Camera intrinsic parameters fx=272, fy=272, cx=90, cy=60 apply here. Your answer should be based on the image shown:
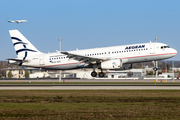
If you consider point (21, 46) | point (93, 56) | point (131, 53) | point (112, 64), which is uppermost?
point (21, 46)

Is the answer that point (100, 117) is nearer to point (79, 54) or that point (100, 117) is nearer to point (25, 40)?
point (79, 54)

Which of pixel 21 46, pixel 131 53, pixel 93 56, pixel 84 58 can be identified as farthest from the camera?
pixel 21 46

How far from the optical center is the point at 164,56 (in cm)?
4719

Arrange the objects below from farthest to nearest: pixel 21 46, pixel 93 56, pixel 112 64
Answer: pixel 21 46, pixel 93 56, pixel 112 64

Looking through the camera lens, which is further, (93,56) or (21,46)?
(21,46)

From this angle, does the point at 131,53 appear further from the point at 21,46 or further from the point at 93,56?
the point at 21,46

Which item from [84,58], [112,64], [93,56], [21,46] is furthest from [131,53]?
[21,46]

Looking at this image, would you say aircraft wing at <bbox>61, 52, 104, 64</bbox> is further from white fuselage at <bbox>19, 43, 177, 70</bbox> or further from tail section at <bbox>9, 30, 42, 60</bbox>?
tail section at <bbox>9, 30, 42, 60</bbox>

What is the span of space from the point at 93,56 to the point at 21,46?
55.0ft

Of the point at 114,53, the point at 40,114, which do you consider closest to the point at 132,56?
the point at 114,53

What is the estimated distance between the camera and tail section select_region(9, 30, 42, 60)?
56344 mm

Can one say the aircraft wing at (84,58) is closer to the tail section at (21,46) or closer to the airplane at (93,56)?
the airplane at (93,56)

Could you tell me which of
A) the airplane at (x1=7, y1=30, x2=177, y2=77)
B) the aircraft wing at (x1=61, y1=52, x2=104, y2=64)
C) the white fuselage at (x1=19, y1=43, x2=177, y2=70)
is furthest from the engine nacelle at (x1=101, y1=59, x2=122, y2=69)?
the aircraft wing at (x1=61, y1=52, x2=104, y2=64)

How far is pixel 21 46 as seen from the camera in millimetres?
57188
